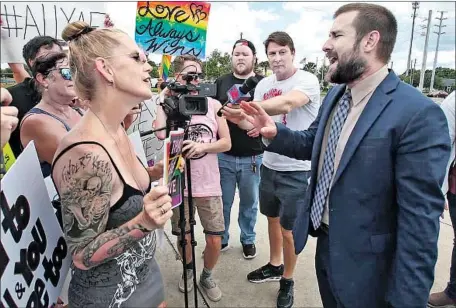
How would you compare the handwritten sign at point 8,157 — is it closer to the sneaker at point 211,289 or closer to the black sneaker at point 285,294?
the sneaker at point 211,289

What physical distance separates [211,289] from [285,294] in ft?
1.88

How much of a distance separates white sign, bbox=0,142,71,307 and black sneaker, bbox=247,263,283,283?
1714mm

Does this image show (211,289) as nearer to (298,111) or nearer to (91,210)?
(298,111)

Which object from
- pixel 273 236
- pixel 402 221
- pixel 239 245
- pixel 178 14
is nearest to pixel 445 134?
pixel 402 221

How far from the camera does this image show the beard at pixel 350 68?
60.1 inches

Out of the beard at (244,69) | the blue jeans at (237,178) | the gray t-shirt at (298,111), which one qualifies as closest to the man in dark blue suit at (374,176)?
the gray t-shirt at (298,111)

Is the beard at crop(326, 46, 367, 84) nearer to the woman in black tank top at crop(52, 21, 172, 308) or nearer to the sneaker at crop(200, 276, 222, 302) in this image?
the woman in black tank top at crop(52, 21, 172, 308)

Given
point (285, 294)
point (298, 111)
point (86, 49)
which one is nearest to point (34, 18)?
point (86, 49)

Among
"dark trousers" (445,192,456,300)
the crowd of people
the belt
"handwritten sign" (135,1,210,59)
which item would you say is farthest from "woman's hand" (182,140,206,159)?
"dark trousers" (445,192,456,300)

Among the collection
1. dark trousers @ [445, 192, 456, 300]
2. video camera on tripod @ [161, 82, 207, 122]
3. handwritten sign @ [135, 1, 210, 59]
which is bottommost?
dark trousers @ [445, 192, 456, 300]

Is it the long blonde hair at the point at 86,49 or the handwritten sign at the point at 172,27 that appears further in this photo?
the handwritten sign at the point at 172,27

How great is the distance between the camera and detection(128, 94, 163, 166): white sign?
3508mm

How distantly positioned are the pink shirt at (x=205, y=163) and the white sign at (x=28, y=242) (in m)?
1.18

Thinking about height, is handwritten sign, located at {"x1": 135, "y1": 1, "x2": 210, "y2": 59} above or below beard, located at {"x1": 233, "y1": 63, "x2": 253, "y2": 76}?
above
